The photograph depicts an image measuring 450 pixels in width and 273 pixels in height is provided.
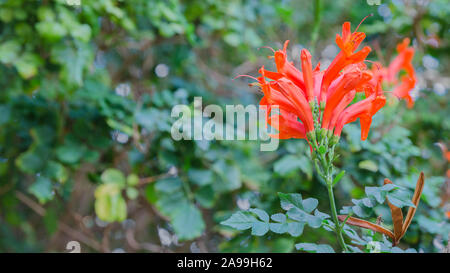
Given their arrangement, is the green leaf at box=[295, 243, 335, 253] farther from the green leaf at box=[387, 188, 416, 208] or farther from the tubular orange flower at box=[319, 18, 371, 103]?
the tubular orange flower at box=[319, 18, 371, 103]

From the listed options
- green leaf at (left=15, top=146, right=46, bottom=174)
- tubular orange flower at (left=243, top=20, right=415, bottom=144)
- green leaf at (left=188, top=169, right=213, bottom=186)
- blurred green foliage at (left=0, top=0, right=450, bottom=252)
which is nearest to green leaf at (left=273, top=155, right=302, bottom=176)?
blurred green foliage at (left=0, top=0, right=450, bottom=252)

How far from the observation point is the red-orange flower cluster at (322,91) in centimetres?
56

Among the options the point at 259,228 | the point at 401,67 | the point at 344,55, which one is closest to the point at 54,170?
the point at 259,228

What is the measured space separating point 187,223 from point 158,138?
34 centimetres

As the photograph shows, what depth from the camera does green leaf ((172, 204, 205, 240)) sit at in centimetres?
112

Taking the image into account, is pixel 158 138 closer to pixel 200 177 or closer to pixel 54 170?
pixel 200 177

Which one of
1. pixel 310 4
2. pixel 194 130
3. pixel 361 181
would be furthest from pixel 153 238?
pixel 310 4

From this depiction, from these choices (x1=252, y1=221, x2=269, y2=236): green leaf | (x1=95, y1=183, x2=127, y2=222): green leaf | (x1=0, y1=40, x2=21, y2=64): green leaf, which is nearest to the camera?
(x1=252, y1=221, x2=269, y2=236): green leaf

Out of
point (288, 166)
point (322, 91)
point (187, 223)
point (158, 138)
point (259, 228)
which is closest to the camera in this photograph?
point (259, 228)

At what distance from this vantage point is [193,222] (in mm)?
1149

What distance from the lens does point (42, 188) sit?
1105 mm

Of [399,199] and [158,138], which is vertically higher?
[399,199]

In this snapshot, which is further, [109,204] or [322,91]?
[109,204]

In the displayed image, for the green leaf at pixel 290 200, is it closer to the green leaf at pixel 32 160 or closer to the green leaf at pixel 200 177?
the green leaf at pixel 200 177
